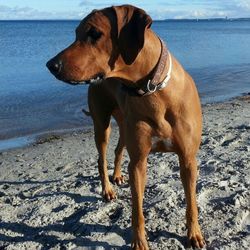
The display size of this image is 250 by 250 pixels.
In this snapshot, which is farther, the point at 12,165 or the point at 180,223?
the point at 12,165

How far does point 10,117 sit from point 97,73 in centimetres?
821

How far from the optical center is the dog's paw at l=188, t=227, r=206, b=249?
13.6 ft

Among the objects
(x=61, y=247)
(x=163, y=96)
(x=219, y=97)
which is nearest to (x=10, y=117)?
(x=219, y=97)

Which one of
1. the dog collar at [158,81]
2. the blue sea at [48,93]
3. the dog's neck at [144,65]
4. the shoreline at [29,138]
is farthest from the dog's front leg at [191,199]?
the blue sea at [48,93]

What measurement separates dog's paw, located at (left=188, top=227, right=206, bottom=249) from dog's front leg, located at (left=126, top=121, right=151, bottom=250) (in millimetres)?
390

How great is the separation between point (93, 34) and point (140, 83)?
516mm

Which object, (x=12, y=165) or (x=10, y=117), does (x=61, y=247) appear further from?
(x=10, y=117)

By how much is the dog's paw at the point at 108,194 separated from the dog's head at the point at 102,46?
6.64ft

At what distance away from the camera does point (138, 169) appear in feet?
13.1

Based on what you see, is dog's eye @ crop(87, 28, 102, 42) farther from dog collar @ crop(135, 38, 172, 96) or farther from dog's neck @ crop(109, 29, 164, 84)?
dog collar @ crop(135, 38, 172, 96)

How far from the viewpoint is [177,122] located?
3781 millimetres

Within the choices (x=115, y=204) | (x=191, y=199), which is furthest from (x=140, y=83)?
(x=115, y=204)

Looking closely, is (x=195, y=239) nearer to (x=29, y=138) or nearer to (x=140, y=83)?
(x=140, y=83)

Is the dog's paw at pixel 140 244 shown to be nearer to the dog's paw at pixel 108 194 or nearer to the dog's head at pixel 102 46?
the dog's paw at pixel 108 194
